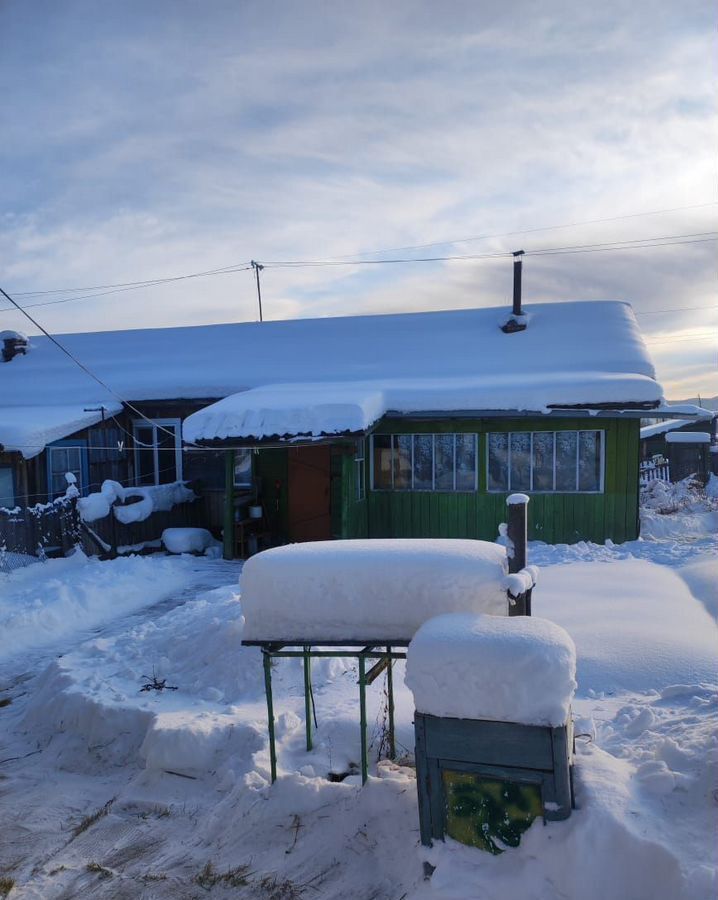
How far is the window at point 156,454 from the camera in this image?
581 inches

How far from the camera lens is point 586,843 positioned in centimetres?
316

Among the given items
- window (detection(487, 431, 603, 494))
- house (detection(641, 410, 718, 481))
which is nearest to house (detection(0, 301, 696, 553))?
window (detection(487, 431, 603, 494))

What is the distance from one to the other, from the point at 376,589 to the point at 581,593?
4.44 m

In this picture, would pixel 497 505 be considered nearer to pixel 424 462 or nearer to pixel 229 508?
pixel 424 462

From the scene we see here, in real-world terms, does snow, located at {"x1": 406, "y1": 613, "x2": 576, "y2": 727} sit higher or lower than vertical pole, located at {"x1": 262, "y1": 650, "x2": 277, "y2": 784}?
higher

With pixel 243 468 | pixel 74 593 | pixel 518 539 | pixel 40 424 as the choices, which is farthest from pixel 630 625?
pixel 40 424

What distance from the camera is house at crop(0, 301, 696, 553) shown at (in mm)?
11312

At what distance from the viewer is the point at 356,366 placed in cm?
1514

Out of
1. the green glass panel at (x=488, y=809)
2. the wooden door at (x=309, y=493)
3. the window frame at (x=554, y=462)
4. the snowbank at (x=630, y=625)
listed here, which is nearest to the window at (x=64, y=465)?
the wooden door at (x=309, y=493)

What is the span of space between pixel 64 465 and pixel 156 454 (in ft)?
6.56

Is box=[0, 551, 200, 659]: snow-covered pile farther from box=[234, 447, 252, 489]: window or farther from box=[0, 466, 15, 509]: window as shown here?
box=[234, 447, 252, 489]: window

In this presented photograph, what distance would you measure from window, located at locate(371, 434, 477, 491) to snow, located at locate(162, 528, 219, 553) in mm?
3526

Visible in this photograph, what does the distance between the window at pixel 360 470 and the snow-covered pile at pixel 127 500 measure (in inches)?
155

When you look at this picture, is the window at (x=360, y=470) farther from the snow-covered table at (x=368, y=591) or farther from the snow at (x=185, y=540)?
the snow-covered table at (x=368, y=591)
